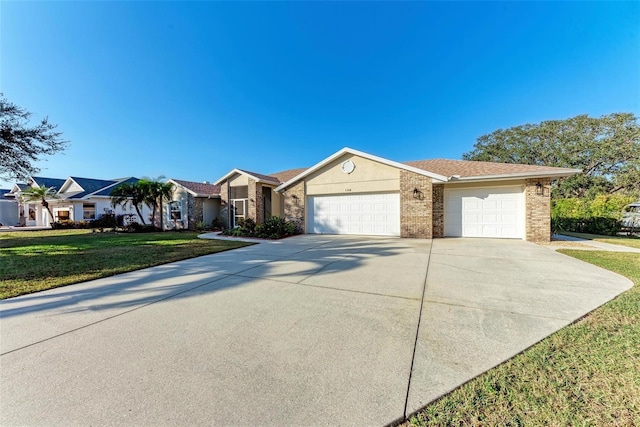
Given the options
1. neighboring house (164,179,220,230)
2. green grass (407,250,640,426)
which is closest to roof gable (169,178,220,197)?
neighboring house (164,179,220,230)

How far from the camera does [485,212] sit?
1145 centimetres

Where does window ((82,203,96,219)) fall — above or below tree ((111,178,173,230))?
below

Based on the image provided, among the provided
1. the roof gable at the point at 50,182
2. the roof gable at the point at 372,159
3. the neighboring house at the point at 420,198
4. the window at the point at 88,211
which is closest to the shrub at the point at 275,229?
the neighboring house at the point at 420,198

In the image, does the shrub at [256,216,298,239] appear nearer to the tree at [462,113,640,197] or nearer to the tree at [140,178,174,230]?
the tree at [140,178,174,230]

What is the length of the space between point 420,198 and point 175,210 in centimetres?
1795

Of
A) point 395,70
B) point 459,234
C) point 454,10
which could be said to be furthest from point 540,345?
point 395,70

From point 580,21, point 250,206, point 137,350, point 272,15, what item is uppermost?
point 272,15

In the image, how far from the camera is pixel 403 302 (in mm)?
3848

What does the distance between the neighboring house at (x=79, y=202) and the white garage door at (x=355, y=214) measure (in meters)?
17.1

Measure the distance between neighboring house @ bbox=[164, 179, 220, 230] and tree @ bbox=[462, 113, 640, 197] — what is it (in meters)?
32.7

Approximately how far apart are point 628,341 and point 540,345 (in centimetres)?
96

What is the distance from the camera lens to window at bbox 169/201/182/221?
19328 mm

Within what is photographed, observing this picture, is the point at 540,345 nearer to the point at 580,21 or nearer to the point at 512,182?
the point at 512,182

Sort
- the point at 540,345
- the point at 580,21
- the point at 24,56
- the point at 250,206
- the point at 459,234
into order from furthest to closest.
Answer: the point at 250,206 < the point at 459,234 < the point at 580,21 < the point at 24,56 < the point at 540,345
